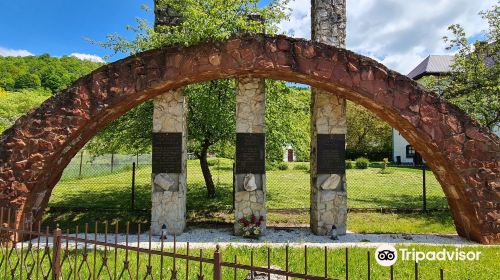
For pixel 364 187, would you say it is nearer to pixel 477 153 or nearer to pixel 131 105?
pixel 477 153

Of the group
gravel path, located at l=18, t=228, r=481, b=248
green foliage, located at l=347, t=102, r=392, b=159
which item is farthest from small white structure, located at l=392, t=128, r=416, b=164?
gravel path, located at l=18, t=228, r=481, b=248

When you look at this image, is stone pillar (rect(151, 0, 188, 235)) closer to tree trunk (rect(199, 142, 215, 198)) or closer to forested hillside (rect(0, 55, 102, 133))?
tree trunk (rect(199, 142, 215, 198))

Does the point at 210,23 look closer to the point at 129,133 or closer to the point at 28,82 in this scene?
the point at 129,133

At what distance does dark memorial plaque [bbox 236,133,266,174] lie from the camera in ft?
28.0

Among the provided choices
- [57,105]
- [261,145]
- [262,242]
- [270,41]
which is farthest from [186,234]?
[270,41]

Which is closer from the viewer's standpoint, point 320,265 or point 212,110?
point 320,265

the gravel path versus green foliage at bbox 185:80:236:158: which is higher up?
green foliage at bbox 185:80:236:158

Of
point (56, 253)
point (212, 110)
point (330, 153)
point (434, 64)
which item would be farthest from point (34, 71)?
point (56, 253)

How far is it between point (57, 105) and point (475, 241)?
9306 millimetres

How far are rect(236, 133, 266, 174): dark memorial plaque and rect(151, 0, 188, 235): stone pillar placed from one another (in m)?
1.35

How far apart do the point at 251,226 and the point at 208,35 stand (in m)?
4.30

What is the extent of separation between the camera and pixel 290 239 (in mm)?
8352

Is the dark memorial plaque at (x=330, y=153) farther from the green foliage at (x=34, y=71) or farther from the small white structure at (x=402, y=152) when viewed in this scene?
the green foliage at (x=34, y=71)

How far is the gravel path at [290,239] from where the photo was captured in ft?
25.5
